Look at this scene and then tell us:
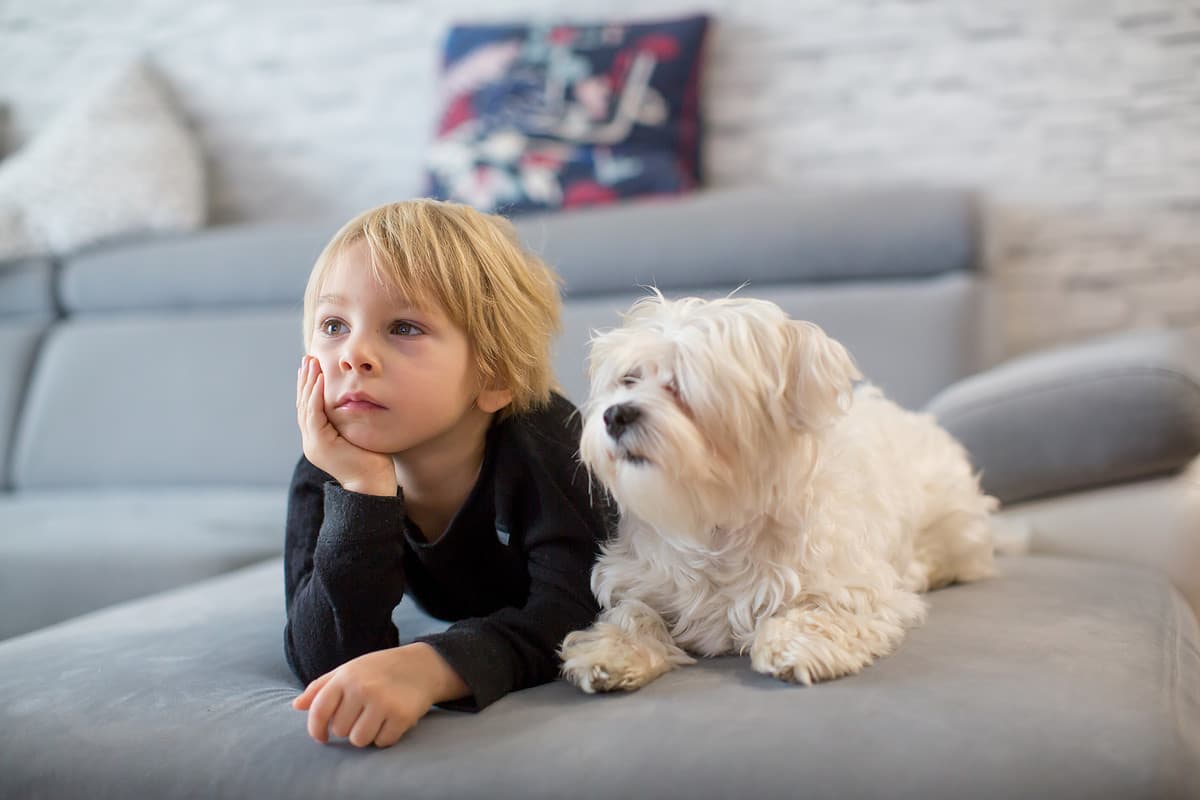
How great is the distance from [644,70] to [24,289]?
1819mm

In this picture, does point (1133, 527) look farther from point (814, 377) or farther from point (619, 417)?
point (619, 417)

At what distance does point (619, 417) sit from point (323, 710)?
39 centimetres

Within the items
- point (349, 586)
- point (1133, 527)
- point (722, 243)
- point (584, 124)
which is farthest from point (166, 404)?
point (1133, 527)

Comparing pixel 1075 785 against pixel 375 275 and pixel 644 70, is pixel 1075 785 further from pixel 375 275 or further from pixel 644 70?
pixel 644 70

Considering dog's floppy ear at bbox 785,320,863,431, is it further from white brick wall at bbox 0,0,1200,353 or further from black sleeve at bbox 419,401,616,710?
white brick wall at bbox 0,0,1200,353

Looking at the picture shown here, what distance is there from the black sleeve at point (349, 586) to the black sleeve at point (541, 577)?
82 mm

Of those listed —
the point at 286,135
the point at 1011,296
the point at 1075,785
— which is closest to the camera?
the point at 1075,785

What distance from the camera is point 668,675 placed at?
1.05 metres

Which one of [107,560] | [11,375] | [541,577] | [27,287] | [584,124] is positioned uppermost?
[584,124]

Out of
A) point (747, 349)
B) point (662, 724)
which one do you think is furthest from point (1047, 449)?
point (662, 724)

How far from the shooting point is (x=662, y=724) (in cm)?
89

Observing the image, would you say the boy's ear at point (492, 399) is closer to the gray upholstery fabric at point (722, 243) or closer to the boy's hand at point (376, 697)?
the boy's hand at point (376, 697)

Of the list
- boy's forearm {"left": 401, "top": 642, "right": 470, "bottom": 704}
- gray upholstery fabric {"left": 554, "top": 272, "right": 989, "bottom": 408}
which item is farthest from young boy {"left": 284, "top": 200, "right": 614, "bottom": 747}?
gray upholstery fabric {"left": 554, "top": 272, "right": 989, "bottom": 408}

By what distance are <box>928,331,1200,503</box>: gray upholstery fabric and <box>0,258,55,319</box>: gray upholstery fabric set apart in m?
2.43
